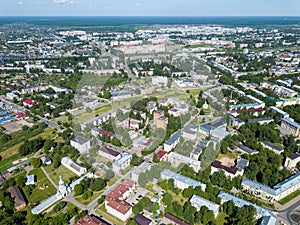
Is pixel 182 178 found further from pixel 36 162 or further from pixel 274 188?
pixel 36 162

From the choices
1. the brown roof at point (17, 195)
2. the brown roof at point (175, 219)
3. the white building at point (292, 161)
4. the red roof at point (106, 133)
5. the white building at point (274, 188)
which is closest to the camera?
the brown roof at point (175, 219)

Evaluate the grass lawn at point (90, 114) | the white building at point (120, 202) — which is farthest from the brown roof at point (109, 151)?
the grass lawn at point (90, 114)

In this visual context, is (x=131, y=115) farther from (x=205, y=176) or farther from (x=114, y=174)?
(x=205, y=176)

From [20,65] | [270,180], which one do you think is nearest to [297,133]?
[270,180]

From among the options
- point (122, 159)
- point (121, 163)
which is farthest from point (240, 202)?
point (122, 159)

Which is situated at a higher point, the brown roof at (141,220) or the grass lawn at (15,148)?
the brown roof at (141,220)

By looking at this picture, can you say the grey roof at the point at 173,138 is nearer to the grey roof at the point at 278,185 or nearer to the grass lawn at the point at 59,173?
the grey roof at the point at 278,185

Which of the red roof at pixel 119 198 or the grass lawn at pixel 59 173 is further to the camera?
the grass lawn at pixel 59 173
